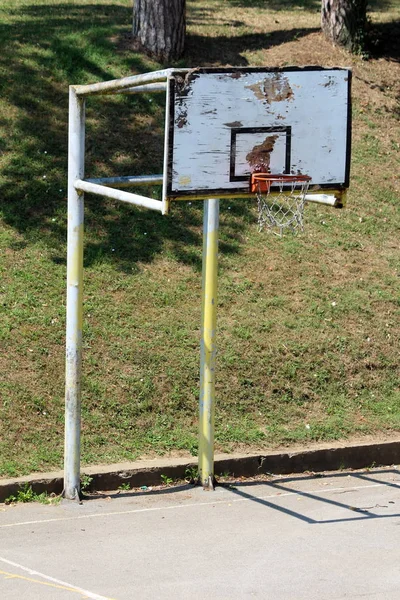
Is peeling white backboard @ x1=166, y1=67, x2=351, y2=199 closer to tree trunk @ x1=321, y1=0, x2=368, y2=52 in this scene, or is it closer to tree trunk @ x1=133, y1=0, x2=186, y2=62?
tree trunk @ x1=133, y1=0, x2=186, y2=62

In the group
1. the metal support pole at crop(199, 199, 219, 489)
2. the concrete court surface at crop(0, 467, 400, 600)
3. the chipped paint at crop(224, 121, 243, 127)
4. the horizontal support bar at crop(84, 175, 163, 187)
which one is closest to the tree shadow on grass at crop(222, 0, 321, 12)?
the horizontal support bar at crop(84, 175, 163, 187)

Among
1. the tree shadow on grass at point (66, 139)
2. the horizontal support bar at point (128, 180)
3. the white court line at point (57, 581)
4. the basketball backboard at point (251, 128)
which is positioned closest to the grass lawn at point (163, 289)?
the tree shadow on grass at point (66, 139)

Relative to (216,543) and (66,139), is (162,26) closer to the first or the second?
(66,139)

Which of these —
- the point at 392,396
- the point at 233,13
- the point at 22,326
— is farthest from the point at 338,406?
the point at 233,13

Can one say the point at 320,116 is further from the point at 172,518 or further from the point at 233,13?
the point at 233,13

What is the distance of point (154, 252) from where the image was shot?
11.5 meters

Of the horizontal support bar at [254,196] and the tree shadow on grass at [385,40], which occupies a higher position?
the tree shadow on grass at [385,40]

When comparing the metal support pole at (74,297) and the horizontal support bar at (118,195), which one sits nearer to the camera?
the horizontal support bar at (118,195)

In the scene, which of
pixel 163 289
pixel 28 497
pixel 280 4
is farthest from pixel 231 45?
pixel 28 497

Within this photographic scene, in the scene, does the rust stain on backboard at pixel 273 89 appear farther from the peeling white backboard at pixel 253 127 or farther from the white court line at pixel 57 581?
the white court line at pixel 57 581

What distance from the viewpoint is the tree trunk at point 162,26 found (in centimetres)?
1480

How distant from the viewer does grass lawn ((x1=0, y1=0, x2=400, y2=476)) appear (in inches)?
365

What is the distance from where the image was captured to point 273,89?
7273mm

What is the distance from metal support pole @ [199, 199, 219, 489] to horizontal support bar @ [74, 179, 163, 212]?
0.88 metres
